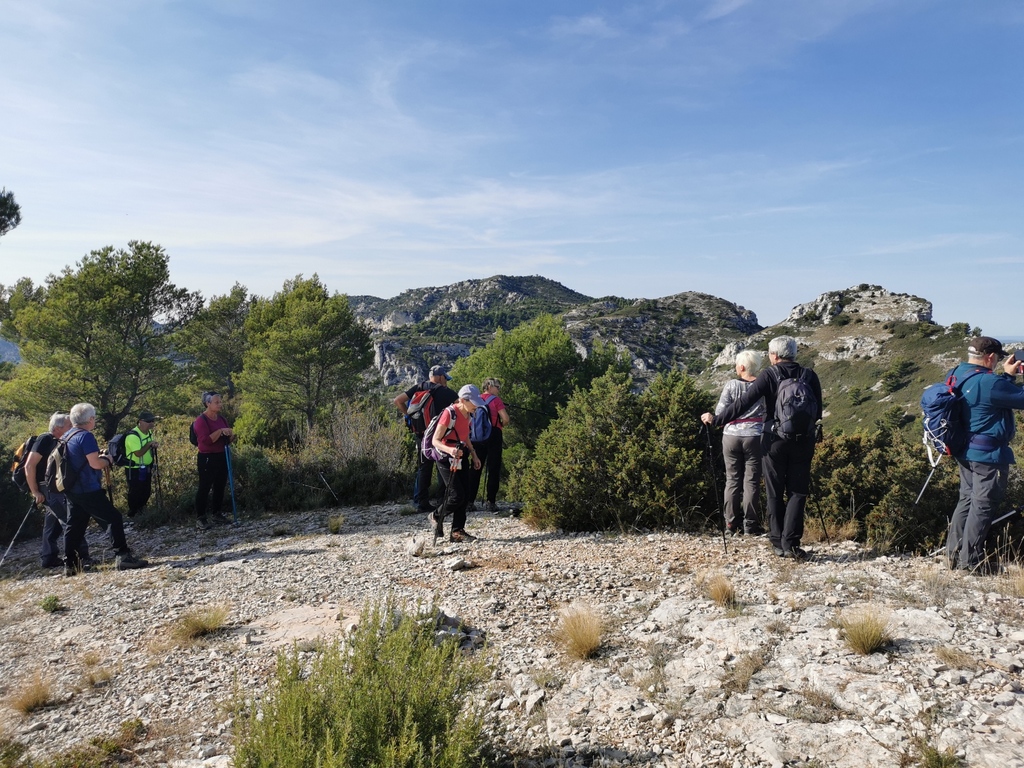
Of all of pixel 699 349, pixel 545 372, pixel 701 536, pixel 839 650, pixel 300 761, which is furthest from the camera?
pixel 699 349

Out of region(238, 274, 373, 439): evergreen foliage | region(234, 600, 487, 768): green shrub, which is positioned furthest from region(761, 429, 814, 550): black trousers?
region(238, 274, 373, 439): evergreen foliage

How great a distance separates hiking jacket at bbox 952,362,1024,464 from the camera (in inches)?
185

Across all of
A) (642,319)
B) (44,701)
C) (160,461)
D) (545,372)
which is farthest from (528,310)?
(44,701)

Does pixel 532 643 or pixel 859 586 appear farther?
pixel 859 586

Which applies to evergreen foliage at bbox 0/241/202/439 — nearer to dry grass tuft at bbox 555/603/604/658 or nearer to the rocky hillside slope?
dry grass tuft at bbox 555/603/604/658

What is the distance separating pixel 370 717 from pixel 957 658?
3.21m

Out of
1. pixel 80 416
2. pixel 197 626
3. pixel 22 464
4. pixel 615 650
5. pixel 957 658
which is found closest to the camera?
pixel 957 658

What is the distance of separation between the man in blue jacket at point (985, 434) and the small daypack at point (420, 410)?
5.67m

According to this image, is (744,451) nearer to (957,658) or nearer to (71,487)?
(957,658)

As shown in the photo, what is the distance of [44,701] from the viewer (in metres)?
4.08

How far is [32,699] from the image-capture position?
13.3 feet

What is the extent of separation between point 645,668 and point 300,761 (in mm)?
2272

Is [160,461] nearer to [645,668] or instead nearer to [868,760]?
[645,668]

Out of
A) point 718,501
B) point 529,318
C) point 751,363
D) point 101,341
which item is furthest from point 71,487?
point 529,318
